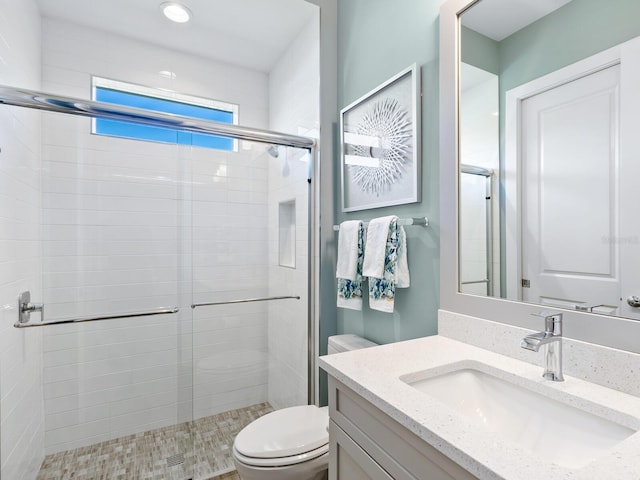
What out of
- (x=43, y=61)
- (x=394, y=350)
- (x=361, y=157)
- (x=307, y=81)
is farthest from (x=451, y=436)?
Answer: (x=43, y=61)

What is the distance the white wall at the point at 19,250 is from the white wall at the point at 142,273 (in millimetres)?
74

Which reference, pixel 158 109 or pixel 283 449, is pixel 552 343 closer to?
pixel 283 449

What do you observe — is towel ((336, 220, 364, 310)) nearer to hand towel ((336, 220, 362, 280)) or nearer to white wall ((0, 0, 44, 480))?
hand towel ((336, 220, 362, 280))

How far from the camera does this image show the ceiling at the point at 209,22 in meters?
1.97

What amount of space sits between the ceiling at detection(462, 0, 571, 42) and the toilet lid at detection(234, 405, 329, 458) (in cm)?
160

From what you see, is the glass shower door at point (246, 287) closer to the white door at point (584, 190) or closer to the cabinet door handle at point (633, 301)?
→ the white door at point (584, 190)

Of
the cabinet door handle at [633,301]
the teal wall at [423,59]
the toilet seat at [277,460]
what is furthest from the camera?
the toilet seat at [277,460]

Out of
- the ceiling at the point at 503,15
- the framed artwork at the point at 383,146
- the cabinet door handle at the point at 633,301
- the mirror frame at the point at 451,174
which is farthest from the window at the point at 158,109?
the cabinet door handle at the point at 633,301

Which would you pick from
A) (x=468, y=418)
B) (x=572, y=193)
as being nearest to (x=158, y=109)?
(x=572, y=193)

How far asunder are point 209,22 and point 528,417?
2557 millimetres

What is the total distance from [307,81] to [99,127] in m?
1.24

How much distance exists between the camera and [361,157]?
1774 millimetres

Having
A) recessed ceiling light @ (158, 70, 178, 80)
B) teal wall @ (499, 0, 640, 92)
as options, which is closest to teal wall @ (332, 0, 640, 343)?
teal wall @ (499, 0, 640, 92)

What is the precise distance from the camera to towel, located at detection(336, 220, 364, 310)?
1.61 meters
